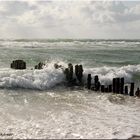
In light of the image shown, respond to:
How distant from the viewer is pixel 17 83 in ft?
60.5

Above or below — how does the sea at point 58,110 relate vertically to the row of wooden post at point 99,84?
below

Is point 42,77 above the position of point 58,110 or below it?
above

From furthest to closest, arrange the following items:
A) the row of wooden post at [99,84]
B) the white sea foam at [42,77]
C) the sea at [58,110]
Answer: the white sea foam at [42,77]
the row of wooden post at [99,84]
the sea at [58,110]

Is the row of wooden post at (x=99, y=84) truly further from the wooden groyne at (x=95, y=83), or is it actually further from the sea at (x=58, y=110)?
the sea at (x=58, y=110)

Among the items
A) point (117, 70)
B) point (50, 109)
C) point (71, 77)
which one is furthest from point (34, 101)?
point (117, 70)

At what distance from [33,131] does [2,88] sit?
827 cm

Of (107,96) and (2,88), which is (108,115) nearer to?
(107,96)

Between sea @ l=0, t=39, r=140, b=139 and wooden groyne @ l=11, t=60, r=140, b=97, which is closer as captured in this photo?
sea @ l=0, t=39, r=140, b=139

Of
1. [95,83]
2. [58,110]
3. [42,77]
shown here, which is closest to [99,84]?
[95,83]

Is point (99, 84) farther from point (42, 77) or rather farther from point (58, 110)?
point (58, 110)

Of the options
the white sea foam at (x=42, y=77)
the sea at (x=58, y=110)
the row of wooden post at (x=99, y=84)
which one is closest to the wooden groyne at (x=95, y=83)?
the row of wooden post at (x=99, y=84)

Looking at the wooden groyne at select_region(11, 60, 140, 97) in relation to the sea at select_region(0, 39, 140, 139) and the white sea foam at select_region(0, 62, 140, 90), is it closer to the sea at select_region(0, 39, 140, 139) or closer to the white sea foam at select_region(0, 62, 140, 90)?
the sea at select_region(0, 39, 140, 139)

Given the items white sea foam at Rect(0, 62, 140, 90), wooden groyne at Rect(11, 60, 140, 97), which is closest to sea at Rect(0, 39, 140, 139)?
white sea foam at Rect(0, 62, 140, 90)

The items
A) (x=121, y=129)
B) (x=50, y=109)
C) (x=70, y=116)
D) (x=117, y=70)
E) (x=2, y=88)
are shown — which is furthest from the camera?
(x=117, y=70)
